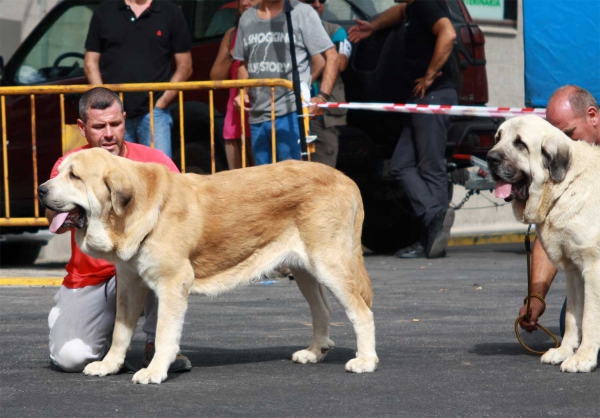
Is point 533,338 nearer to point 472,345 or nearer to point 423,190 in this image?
point 472,345

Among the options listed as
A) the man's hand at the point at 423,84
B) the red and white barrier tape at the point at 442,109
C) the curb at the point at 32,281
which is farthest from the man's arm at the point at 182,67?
the man's hand at the point at 423,84

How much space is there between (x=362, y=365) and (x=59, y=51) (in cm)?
634

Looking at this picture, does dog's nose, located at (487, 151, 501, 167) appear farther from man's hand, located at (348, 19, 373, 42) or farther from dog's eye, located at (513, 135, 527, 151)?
man's hand, located at (348, 19, 373, 42)

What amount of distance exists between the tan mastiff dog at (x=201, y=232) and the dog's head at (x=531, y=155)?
2.76 feet

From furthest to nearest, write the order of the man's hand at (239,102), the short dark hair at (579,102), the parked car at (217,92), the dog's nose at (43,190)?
the parked car at (217,92) → the man's hand at (239,102) → the short dark hair at (579,102) → the dog's nose at (43,190)

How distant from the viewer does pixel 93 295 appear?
20.3 ft

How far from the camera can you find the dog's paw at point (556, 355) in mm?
5855

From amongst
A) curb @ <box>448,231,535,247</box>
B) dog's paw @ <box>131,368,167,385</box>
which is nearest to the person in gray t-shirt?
dog's paw @ <box>131,368,167,385</box>

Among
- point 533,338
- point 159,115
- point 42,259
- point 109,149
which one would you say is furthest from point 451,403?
point 42,259

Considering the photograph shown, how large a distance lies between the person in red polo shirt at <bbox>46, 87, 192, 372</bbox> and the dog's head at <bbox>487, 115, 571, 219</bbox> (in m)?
1.80

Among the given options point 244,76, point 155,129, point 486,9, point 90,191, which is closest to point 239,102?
point 244,76

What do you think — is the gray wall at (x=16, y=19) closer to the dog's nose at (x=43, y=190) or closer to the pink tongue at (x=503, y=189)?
the dog's nose at (x=43, y=190)

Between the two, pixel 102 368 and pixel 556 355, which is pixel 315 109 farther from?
pixel 102 368

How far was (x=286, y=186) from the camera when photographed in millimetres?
5793
